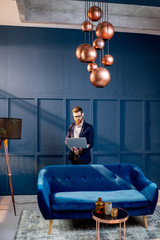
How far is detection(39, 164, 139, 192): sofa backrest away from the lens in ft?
12.2

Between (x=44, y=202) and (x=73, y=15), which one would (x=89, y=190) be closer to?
(x=44, y=202)

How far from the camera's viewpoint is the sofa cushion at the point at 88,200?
314 cm

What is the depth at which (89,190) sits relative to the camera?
374 cm

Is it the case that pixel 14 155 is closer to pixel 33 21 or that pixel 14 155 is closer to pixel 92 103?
pixel 92 103

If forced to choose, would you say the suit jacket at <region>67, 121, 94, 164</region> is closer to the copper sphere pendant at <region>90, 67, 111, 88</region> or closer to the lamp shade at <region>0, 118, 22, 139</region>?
the lamp shade at <region>0, 118, 22, 139</region>

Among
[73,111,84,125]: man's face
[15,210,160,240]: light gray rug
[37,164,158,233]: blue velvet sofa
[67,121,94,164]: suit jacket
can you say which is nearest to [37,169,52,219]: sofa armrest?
[37,164,158,233]: blue velvet sofa

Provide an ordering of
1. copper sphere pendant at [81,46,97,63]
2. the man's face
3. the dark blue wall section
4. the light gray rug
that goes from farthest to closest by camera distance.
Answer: the dark blue wall section, the man's face, the light gray rug, copper sphere pendant at [81,46,97,63]

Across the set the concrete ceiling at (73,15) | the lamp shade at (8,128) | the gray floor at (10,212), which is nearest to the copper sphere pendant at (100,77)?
the lamp shade at (8,128)

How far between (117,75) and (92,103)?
885 millimetres

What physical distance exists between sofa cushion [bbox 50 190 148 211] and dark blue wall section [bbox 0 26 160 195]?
180 cm

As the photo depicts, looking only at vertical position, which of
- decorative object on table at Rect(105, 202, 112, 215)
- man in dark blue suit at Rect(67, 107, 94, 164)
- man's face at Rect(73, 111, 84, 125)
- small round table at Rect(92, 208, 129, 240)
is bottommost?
small round table at Rect(92, 208, 129, 240)

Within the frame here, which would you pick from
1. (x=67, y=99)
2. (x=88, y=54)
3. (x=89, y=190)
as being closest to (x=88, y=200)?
(x=89, y=190)

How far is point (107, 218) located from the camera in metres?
2.59

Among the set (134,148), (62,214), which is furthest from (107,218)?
(134,148)
